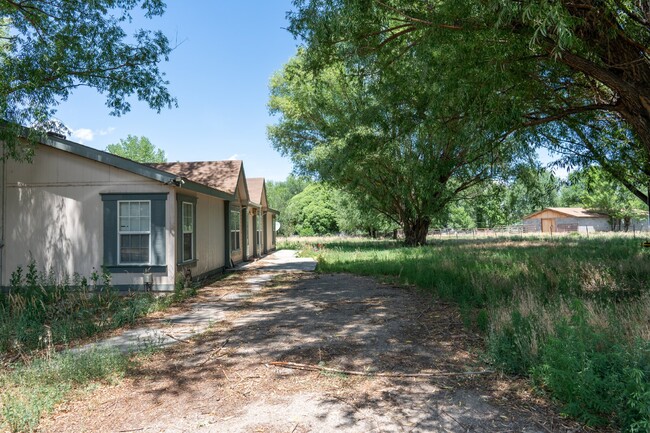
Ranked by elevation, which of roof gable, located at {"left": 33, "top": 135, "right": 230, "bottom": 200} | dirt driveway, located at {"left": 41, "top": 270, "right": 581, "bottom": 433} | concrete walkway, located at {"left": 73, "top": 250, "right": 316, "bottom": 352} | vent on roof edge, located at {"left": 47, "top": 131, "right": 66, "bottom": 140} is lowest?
dirt driveway, located at {"left": 41, "top": 270, "right": 581, "bottom": 433}

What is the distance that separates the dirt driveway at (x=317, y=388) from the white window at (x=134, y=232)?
4.01 m

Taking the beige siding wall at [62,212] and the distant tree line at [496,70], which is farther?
the beige siding wall at [62,212]

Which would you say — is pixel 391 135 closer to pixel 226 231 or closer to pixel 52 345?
pixel 226 231

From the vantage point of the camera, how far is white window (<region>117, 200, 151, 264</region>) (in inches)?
382

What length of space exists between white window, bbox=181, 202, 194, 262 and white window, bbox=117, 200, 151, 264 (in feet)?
3.31

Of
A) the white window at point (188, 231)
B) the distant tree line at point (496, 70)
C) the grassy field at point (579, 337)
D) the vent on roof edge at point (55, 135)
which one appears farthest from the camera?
the white window at point (188, 231)

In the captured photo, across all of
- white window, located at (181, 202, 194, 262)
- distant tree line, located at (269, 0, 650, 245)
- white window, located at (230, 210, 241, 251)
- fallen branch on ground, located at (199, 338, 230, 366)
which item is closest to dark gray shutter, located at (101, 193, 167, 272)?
white window, located at (181, 202, 194, 262)

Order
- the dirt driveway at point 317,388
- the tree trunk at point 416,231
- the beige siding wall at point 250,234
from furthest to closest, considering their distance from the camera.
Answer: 1. the tree trunk at point 416,231
2. the beige siding wall at point 250,234
3. the dirt driveway at point 317,388

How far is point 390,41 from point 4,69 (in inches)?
338

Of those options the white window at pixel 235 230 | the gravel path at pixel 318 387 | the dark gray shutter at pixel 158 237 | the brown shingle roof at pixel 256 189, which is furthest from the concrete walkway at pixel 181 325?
the brown shingle roof at pixel 256 189

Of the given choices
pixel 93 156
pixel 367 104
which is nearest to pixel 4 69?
pixel 93 156

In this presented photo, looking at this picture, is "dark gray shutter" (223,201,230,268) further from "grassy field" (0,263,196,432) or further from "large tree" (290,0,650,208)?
"large tree" (290,0,650,208)

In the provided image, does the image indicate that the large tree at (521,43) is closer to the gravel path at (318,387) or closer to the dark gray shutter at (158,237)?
the gravel path at (318,387)

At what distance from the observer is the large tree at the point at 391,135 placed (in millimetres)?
8812
